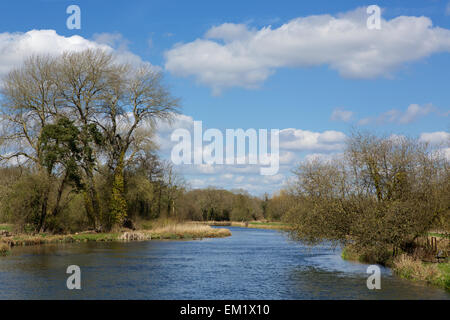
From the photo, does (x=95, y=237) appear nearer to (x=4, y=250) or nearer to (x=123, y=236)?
(x=123, y=236)

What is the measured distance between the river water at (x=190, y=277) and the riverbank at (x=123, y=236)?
3187 mm

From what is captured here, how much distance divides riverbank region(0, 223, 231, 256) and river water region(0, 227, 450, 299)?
10.5 feet

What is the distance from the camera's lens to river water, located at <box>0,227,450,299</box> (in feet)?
63.0

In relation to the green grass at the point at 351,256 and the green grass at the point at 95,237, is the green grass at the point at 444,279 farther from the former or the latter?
the green grass at the point at 95,237

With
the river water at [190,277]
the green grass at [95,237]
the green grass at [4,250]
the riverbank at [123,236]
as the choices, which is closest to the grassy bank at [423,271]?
the river water at [190,277]

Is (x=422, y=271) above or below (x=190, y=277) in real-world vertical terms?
above

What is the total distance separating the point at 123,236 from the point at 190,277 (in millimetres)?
25073

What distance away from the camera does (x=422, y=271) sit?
2202 centimetres

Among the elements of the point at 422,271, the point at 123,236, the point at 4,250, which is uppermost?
the point at 422,271

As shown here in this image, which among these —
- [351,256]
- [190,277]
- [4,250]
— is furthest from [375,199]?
[4,250]

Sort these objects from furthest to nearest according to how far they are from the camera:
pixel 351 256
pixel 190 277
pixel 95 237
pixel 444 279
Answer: pixel 95 237 → pixel 351 256 → pixel 190 277 → pixel 444 279

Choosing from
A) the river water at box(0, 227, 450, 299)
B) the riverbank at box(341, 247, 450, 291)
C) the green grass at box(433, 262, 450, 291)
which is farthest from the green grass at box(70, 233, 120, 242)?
the green grass at box(433, 262, 450, 291)
